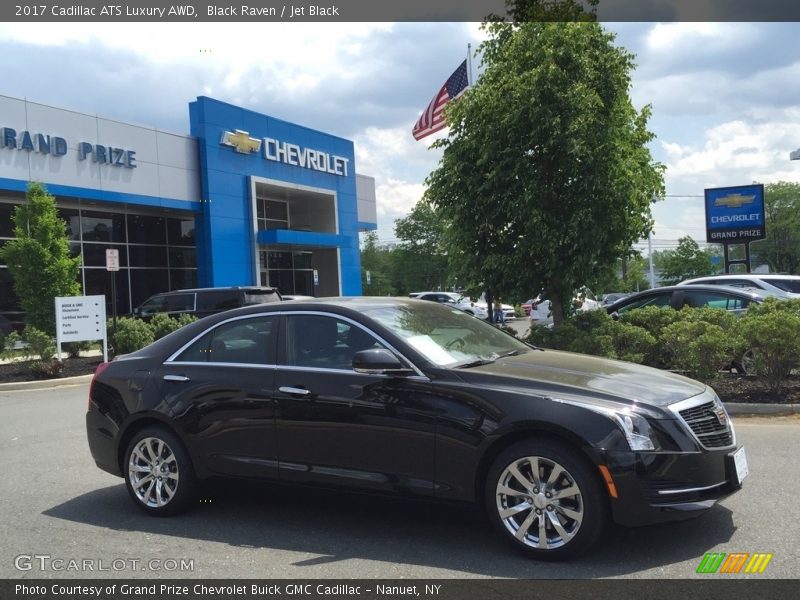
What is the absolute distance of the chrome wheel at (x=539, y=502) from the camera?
4.32 m

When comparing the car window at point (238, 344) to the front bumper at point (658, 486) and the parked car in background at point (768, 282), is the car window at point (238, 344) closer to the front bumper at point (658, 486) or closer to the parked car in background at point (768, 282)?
the front bumper at point (658, 486)

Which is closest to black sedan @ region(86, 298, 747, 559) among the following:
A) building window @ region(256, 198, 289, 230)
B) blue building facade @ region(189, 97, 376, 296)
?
blue building facade @ region(189, 97, 376, 296)

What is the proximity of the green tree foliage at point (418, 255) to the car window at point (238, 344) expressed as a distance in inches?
2411

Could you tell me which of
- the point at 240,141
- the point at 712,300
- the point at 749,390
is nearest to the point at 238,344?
the point at 749,390

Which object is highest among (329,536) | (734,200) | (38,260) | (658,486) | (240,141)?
(240,141)

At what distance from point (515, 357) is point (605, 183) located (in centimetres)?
728

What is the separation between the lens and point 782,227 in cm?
6931

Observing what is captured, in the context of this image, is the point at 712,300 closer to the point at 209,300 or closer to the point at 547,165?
the point at 547,165

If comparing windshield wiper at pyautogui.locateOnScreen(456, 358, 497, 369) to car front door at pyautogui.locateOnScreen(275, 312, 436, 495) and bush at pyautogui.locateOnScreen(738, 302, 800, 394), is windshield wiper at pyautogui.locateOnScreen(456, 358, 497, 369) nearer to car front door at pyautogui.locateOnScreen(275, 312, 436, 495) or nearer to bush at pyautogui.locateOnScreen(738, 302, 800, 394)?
car front door at pyautogui.locateOnScreen(275, 312, 436, 495)

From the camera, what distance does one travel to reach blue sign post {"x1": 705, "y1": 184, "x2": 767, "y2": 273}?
25234 mm

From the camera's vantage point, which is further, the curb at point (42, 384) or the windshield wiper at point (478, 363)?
the curb at point (42, 384)

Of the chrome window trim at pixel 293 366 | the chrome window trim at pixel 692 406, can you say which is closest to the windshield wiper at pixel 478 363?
the chrome window trim at pixel 293 366

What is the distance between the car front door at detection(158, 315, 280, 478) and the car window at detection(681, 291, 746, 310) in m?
8.96

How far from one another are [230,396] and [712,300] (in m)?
9.65
